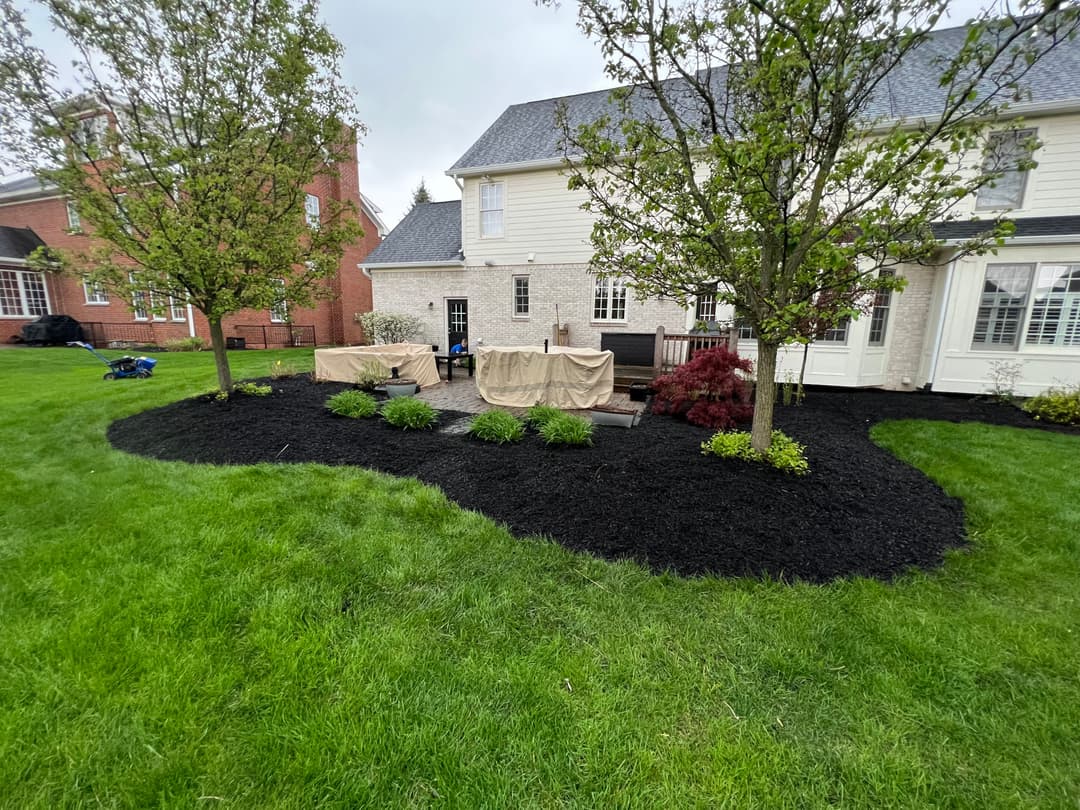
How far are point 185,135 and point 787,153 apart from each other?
7761 mm

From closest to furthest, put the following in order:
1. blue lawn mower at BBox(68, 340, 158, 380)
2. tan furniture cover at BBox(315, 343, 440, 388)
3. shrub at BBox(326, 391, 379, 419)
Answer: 1. shrub at BBox(326, 391, 379, 419)
2. tan furniture cover at BBox(315, 343, 440, 388)
3. blue lawn mower at BBox(68, 340, 158, 380)

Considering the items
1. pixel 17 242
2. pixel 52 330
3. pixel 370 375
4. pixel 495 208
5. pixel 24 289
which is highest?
pixel 495 208

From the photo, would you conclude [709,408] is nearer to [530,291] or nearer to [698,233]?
[698,233]

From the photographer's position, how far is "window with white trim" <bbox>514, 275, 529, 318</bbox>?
13.3 metres

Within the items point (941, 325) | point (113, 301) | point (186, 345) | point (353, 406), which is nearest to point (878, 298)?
point (941, 325)

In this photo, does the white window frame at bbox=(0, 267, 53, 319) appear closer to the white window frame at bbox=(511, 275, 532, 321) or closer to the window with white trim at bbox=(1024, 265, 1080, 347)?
the white window frame at bbox=(511, 275, 532, 321)

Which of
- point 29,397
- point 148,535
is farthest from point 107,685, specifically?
point 29,397

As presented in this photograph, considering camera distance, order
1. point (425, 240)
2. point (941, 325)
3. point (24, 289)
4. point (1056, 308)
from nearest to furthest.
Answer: point (1056, 308)
point (941, 325)
point (425, 240)
point (24, 289)

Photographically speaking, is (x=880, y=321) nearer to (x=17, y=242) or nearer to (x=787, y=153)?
(x=787, y=153)

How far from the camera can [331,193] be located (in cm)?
1880

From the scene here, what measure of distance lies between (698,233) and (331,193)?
1971 centimetres

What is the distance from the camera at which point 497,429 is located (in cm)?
554

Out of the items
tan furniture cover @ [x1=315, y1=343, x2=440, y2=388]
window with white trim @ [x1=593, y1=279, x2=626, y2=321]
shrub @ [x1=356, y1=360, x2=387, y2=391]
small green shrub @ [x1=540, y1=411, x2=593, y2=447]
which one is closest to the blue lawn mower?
tan furniture cover @ [x1=315, y1=343, x2=440, y2=388]

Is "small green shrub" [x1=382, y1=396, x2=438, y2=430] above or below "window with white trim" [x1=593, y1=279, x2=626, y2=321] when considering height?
below
